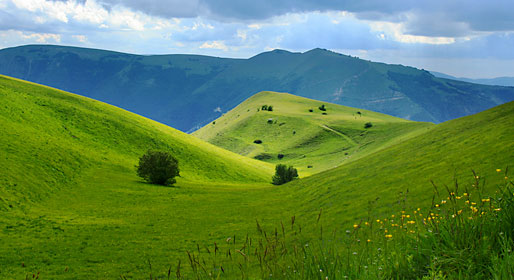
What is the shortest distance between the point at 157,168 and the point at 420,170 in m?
33.7

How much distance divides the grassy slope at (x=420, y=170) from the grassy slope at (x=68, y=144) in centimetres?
2739

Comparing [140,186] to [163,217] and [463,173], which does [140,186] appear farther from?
[463,173]

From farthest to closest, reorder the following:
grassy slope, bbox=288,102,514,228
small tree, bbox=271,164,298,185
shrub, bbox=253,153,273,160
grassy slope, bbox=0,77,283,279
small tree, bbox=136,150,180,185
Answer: shrub, bbox=253,153,273,160 → small tree, bbox=271,164,298,185 → small tree, bbox=136,150,180,185 → grassy slope, bbox=288,102,514,228 → grassy slope, bbox=0,77,283,279

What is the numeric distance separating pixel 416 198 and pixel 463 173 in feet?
13.6

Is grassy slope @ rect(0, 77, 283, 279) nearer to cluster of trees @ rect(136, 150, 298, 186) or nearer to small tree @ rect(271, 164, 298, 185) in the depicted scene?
cluster of trees @ rect(136, 150, 298, 186)

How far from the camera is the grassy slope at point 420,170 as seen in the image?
22795mm

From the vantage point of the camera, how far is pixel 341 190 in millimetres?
33688

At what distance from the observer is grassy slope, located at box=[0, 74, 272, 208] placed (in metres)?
36.8

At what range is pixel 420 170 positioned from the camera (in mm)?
28828

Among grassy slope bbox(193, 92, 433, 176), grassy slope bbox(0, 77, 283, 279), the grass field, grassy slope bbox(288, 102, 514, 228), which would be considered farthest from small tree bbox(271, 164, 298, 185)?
grassy slope bbox(193, 92, 433, 176)

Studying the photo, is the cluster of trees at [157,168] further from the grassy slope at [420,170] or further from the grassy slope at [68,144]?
the grassy slope at [420,170]

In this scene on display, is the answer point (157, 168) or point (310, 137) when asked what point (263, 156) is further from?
point (157, 168)

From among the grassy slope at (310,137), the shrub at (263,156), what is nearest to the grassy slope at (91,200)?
the grassy slope at (310,137)

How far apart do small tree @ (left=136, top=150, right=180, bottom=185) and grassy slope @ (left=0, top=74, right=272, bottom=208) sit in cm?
688
